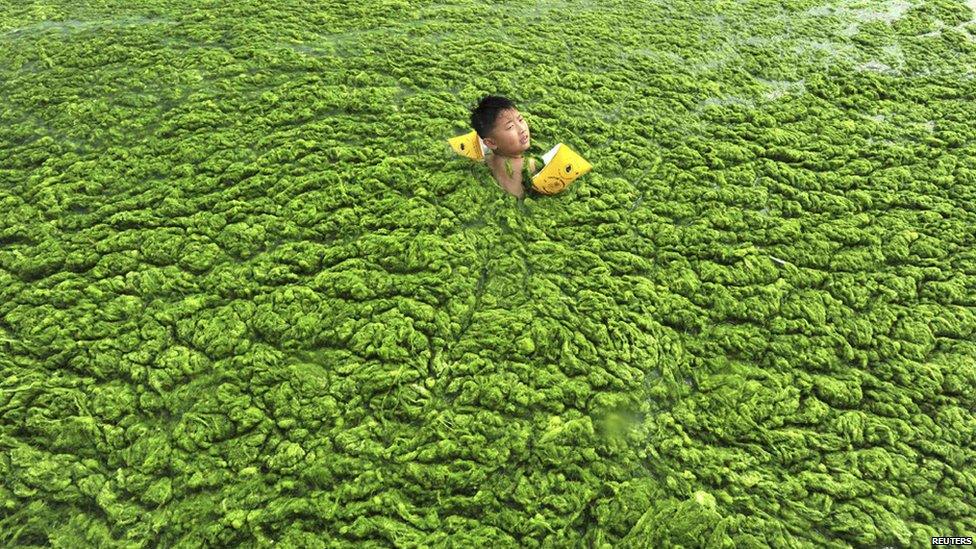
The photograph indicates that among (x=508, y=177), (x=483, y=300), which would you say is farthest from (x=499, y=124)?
(x=483, y=300)

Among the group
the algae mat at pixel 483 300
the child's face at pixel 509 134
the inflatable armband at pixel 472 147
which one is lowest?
the algae mat at pixel 483 300

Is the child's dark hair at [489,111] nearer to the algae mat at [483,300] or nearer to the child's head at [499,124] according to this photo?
the child's head at [499,124]

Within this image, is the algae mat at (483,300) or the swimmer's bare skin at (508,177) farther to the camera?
the swimmer's bare skin at (508,177)

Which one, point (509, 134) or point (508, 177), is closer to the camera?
point (509, 134)

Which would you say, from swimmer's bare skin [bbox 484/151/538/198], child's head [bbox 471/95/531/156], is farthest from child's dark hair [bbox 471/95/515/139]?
swimmer's bare skin [bbox 484/151/538/198]

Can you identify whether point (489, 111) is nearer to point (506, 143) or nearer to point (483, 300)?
point (506, 143)

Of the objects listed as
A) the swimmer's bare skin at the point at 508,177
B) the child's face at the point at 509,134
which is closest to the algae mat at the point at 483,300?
the swimmer's bare skin at the point at 508,177
